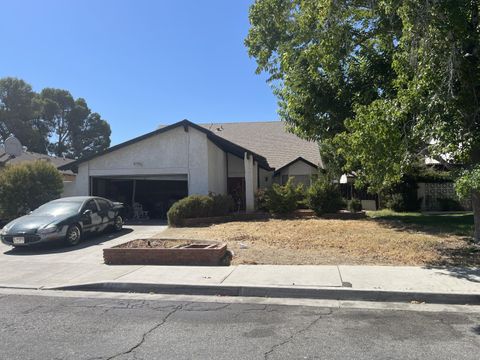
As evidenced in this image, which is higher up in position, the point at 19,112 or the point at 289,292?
the point at 19,112

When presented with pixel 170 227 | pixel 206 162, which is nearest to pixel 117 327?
pixel 170 227

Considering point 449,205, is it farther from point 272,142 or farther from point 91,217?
point 91,217

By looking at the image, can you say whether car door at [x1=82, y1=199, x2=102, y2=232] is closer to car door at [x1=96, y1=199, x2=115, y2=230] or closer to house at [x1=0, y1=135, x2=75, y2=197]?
car door at [x1=96, y1=199, x2=115, y2=230]

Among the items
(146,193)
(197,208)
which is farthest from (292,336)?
(146,193)

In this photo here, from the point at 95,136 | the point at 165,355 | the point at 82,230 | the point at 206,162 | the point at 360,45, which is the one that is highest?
the point at 95,136

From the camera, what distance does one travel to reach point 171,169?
2200 centimetres

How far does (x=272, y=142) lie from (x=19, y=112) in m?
34.8

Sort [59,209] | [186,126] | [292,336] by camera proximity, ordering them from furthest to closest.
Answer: [186,126]
[59,209]
[292,336]

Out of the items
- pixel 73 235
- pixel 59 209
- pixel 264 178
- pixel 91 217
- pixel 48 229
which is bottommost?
pixel 73 235

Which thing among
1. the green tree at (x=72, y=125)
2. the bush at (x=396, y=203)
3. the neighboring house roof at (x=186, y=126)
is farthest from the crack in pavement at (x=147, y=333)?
the green tree at (x=72, y=125)

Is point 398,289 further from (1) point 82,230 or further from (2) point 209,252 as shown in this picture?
(1) point 82,230

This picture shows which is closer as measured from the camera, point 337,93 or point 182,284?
point 182,284

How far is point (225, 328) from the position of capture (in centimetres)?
606

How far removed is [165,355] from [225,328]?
115cm
